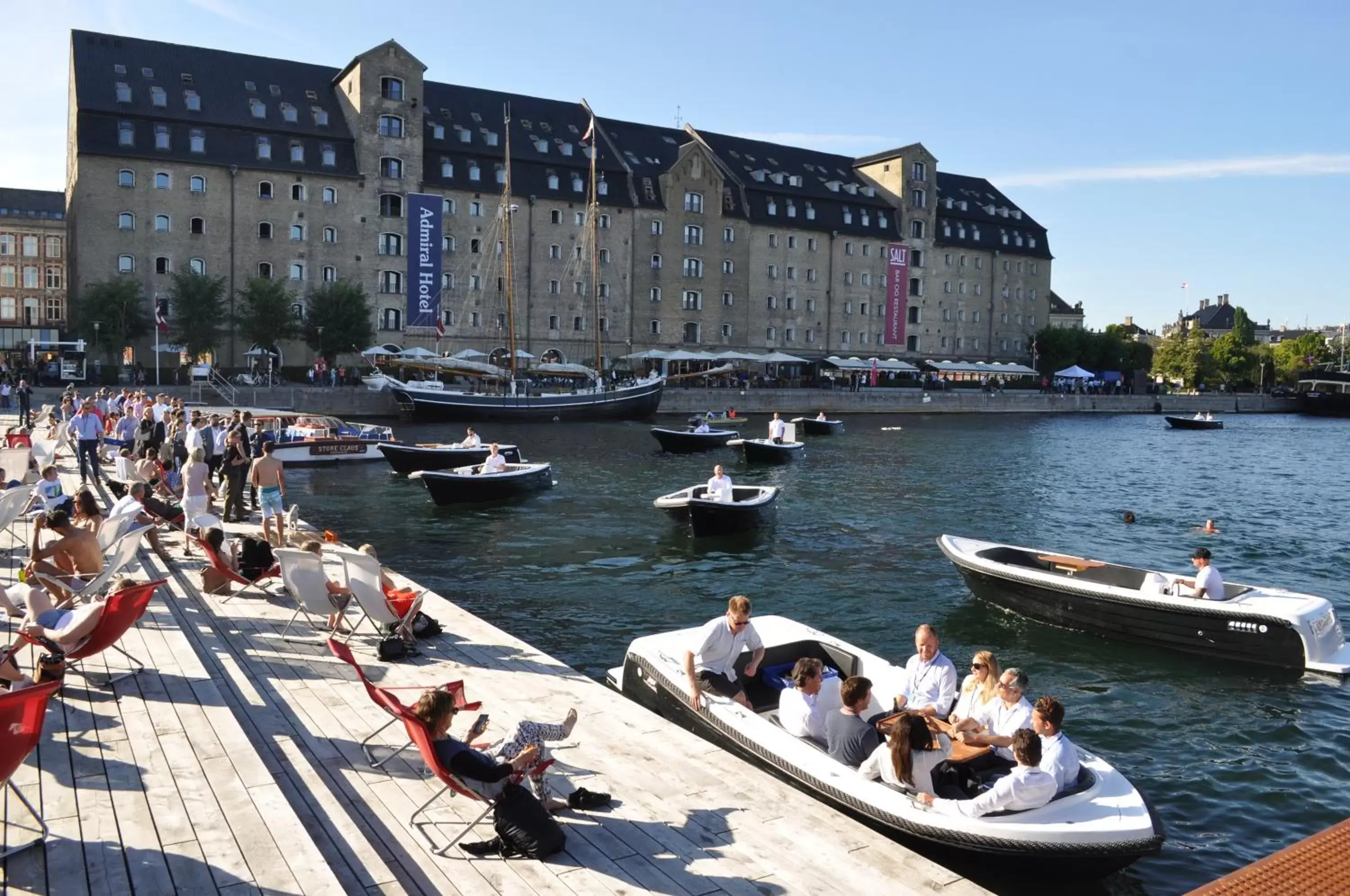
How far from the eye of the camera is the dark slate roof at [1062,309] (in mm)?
171875

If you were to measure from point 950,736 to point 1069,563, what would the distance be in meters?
10.4

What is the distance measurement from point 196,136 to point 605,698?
229 feet

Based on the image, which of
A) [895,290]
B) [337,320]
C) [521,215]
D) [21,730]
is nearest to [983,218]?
[895,290]

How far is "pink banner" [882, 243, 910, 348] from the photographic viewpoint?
10188cm

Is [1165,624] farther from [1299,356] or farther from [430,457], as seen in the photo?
[1299,356]

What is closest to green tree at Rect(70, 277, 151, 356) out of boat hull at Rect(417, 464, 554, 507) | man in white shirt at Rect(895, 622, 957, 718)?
boat hull at Rect(417, 464, 554, 507)

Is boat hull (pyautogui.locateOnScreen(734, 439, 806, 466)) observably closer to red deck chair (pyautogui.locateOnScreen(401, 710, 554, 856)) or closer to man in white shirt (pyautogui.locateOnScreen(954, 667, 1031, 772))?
man in white shirt (pyautogui.locateOnScreen(954, 667, 1031, 772))

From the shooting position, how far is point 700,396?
260 feet

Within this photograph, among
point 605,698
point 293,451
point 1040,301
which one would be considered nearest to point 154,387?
point 293,451

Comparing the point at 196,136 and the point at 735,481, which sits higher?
the point at 196,136

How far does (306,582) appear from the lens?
12000mm

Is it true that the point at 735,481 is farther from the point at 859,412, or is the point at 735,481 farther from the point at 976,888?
the point at 859,412

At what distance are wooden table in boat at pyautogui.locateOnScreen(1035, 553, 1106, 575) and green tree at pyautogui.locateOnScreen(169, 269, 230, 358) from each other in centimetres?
5829

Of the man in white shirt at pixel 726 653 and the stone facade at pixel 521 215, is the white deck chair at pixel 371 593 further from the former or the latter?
the stone facade at pixel 521 215
